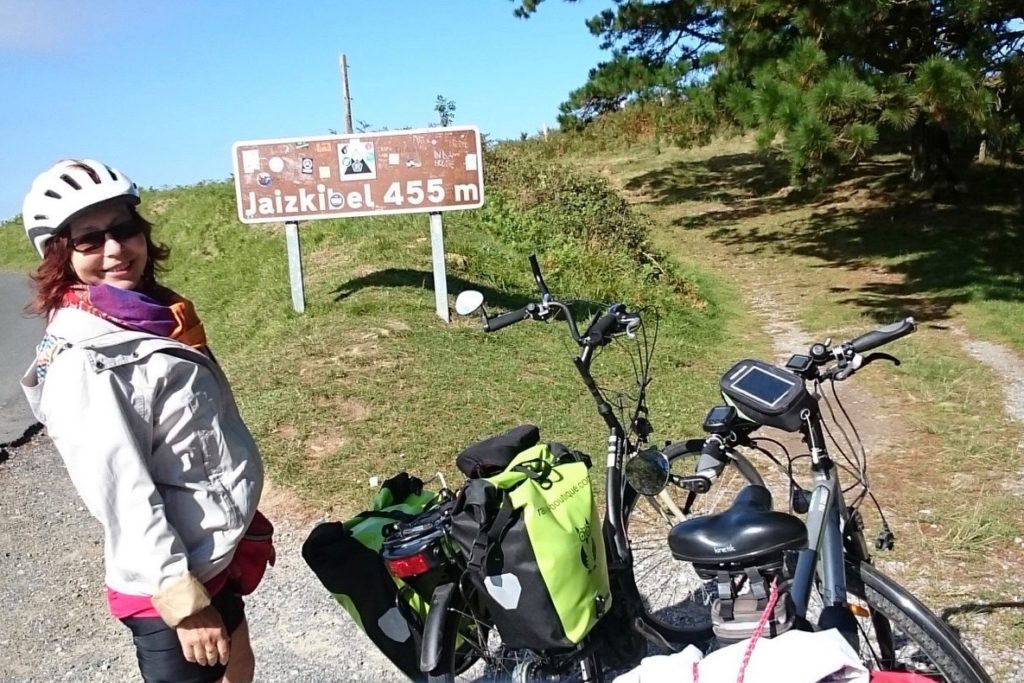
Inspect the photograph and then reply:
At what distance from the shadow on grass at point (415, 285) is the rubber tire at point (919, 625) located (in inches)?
247

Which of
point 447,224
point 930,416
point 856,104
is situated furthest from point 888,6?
point 447,224

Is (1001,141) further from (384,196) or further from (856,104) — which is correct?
(384,196)

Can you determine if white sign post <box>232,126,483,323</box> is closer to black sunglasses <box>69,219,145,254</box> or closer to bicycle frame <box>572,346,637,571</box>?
bicycle frame <box>572,346,637,571</box>

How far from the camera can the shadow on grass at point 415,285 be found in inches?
348

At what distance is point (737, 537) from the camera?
2162 mm

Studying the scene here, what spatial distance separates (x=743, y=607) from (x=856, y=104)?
22.6 ft

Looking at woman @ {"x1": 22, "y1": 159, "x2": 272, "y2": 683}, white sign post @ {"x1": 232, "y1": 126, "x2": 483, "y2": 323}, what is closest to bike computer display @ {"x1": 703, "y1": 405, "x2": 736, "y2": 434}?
woman @ {"x1": 22, "y1": 159, "x2": 272, "y2": 683}

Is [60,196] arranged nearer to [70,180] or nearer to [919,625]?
[70,180]

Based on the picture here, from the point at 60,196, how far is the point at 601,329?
1.59 meters

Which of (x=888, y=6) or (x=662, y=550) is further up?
(x=888, y=6)

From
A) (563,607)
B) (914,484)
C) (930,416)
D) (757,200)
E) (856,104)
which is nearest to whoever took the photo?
(563,607)

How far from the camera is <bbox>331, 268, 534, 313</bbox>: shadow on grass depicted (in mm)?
8844

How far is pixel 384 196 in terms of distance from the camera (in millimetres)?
8039

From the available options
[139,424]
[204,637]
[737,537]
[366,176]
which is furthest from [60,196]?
[366,176]
